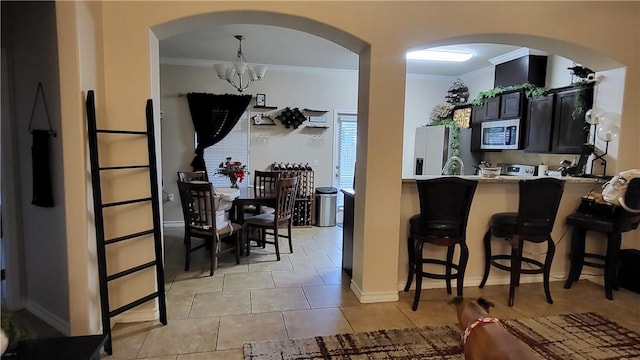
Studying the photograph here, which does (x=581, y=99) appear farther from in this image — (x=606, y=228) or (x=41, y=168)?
(x=41, y=168)

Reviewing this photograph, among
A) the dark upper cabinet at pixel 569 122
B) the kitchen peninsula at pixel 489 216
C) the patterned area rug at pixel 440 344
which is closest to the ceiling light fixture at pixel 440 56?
the dark upper cabinet at pixel 569 122

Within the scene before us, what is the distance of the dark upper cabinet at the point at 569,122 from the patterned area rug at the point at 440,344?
2156 mm

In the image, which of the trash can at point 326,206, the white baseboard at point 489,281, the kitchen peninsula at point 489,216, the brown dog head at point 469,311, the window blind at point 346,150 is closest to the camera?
the brown dog head at point 469,311

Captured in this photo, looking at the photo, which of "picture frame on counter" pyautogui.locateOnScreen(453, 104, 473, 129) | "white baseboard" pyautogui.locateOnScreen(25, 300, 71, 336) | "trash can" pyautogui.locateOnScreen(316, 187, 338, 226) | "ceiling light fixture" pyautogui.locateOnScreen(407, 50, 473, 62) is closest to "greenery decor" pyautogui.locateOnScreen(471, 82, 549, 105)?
"picture frame on counter" pyautogui.locateOnScreen(453, 104, 473, 129)

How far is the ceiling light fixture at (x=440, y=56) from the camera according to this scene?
17.5ft

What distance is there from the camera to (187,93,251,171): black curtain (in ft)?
20.1

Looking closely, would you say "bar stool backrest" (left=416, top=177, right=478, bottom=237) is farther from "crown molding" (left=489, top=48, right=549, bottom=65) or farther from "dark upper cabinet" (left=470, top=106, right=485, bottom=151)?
"dark upper cabinet" (left=470, top=106, right=485, bottom=151)

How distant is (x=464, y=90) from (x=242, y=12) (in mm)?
4993

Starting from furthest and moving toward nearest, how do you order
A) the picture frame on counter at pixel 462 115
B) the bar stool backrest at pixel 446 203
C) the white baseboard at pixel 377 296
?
the picture frame on counter at pixel 462 115
the white baseboard at pixel 377 296
the bar stool backrest at pixel 446 203

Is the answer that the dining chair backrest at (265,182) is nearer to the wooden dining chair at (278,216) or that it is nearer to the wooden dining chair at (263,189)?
the wooden dining chair at (263,189)

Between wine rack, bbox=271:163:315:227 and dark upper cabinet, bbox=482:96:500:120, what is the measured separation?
291 centimetres

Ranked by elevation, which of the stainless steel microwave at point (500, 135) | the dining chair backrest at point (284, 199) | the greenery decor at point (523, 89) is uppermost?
the greenery decor at point (523, 89)

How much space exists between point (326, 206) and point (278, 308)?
3346 mm

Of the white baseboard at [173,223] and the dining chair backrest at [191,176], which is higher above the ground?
the dining chair backrest at [191,176]
